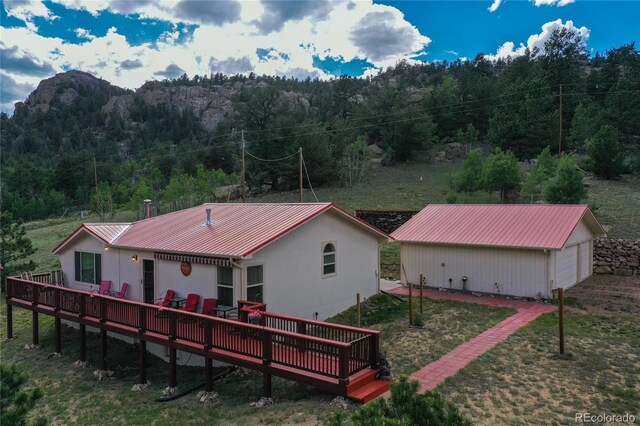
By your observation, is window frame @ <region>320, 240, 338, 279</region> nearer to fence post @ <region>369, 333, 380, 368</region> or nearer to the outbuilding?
the outbuilding

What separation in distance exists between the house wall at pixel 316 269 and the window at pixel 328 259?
14 centimetres

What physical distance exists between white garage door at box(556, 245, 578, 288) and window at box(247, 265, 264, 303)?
10.6 metres

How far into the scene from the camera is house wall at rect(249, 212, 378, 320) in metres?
12.4

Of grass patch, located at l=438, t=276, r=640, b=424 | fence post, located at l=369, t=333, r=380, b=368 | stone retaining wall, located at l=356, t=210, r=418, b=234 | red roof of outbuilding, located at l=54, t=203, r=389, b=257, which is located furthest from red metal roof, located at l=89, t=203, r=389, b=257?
stone retaining wall, located at l=356, t=210, r=418, b=234

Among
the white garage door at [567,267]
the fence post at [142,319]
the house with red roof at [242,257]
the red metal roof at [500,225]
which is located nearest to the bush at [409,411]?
the house with red roof at [242,257]

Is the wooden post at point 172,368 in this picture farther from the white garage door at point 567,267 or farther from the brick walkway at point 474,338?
the white garage door at point 567,267

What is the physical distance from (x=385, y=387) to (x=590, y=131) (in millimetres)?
41940

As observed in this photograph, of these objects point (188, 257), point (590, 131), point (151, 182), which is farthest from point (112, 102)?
point (188, 257)

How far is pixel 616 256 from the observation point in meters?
19.9

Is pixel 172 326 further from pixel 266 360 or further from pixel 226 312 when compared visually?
pixel 266 360

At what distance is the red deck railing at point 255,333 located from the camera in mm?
8344

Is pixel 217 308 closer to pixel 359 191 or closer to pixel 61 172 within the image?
pixel 359 191

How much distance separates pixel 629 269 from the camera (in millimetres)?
19375

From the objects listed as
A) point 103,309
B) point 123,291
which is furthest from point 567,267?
point 103,309
